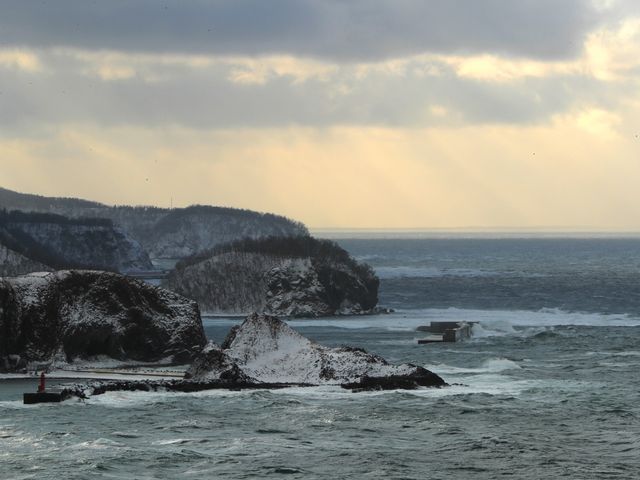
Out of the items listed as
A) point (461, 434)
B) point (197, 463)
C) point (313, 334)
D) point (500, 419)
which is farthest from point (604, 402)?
point (313, 334)

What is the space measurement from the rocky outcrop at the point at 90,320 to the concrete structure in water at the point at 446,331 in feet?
87.1

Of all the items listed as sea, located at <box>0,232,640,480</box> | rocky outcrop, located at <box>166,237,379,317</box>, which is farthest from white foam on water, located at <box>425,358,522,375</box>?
rocky outcrop, located at <box>166,237,379,317</box>

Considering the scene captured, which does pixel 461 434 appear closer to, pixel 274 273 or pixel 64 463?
pixel 64 463

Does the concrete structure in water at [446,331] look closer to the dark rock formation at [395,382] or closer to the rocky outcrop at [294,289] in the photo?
the dark rock formation at [395,382]

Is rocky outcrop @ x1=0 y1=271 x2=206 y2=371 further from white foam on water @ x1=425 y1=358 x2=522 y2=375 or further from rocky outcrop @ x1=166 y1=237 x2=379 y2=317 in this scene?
rocky outcrop @ x1=166 y1=237 x2=379 y2=317

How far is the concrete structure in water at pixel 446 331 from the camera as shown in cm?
11550

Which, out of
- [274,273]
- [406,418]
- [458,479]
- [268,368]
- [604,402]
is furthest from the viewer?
[274,273]

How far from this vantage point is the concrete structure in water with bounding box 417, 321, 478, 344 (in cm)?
11550

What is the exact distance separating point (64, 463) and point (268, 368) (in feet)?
89.3

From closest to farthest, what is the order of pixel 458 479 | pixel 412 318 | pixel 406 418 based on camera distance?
pixel 458 479 → pixel 406 418 → pixel 412 318

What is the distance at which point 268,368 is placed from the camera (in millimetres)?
78500

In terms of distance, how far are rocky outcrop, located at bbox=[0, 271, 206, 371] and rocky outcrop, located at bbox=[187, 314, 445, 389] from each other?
14626 mm

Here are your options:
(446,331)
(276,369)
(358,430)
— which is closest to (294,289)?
(446,331)

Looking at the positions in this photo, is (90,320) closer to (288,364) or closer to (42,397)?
(288,364)
